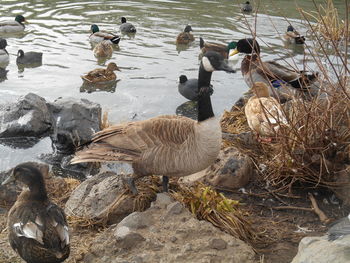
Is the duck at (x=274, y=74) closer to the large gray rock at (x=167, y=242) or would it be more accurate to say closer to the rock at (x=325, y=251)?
the large gray rock at (x=167, y=242)

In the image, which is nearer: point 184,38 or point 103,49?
point 103,49

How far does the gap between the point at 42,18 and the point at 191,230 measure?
1464 centimetres

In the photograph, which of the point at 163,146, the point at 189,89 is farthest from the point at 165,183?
the point at 189,89

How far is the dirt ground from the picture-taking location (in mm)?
4840

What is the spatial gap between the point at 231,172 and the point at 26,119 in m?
4.09

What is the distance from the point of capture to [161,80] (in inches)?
449

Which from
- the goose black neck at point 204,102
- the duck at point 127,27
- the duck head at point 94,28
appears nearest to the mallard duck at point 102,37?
the duck head at point 94,28

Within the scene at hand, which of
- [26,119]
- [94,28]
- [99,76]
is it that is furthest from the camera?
[94,28]

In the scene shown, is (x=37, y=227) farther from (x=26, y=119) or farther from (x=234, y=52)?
(x=234, y=52)

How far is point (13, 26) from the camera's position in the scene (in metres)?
15.5

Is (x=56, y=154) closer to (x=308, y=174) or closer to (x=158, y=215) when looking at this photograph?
(x=158, y=215)

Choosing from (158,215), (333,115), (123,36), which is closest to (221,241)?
(158,215)

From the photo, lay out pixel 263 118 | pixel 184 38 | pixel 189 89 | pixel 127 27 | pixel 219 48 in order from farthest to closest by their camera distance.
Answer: pixel 127 27 → pixel 184 38 → pixel 219 48 → pixel 189 89 → pixel 263 118

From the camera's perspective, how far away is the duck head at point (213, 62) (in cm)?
551
